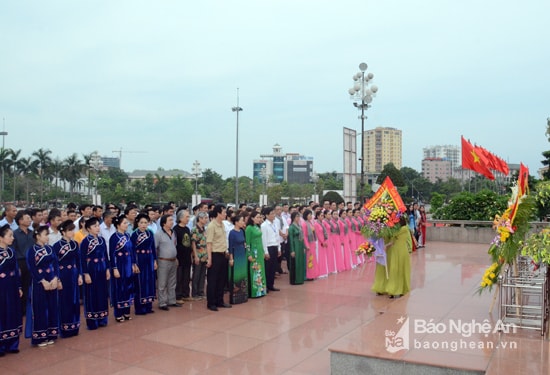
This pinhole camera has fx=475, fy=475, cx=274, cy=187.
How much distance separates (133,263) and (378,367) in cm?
375

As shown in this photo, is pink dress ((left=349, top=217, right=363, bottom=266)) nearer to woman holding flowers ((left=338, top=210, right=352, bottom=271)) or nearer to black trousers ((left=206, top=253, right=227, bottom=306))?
woman holding flowers ((left=338, top=210, right=352, bottom=271))

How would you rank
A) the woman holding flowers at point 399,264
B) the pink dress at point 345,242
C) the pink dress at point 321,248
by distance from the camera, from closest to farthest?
the woman holding flowers at point 399,264
the pink dress at point 321,248
the pink dress at point 345,242

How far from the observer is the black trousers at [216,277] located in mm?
6934

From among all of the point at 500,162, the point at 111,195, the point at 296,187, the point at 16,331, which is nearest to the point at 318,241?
the point at 500,162

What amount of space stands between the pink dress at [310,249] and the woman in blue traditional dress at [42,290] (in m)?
4.90

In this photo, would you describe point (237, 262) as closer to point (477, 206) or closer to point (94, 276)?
point (94, 276)

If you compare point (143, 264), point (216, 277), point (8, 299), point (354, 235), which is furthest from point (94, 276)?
point (354, 235)

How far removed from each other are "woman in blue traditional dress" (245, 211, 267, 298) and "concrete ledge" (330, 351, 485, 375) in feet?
11.3

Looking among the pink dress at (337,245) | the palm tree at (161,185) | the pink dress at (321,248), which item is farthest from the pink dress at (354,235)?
the palm tree at (161,185)

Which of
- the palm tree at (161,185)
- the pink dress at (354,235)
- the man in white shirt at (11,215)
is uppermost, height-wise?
the palm tree at (161,185)

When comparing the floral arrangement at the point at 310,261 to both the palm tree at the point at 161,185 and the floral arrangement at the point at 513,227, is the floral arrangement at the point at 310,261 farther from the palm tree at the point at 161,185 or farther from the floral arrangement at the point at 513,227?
the palm tree at the point at 161,185

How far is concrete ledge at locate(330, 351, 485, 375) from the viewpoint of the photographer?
4.02 m

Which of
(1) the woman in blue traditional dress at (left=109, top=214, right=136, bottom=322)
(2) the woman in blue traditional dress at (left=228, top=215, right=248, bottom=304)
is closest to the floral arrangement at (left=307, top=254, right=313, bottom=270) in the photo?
(2) the woman in blue traditional dress at (left=228, top=215, right=248, bottom=304)

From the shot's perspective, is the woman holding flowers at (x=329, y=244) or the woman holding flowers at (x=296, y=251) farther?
the woman holding flowers at (x=329, y=244)
